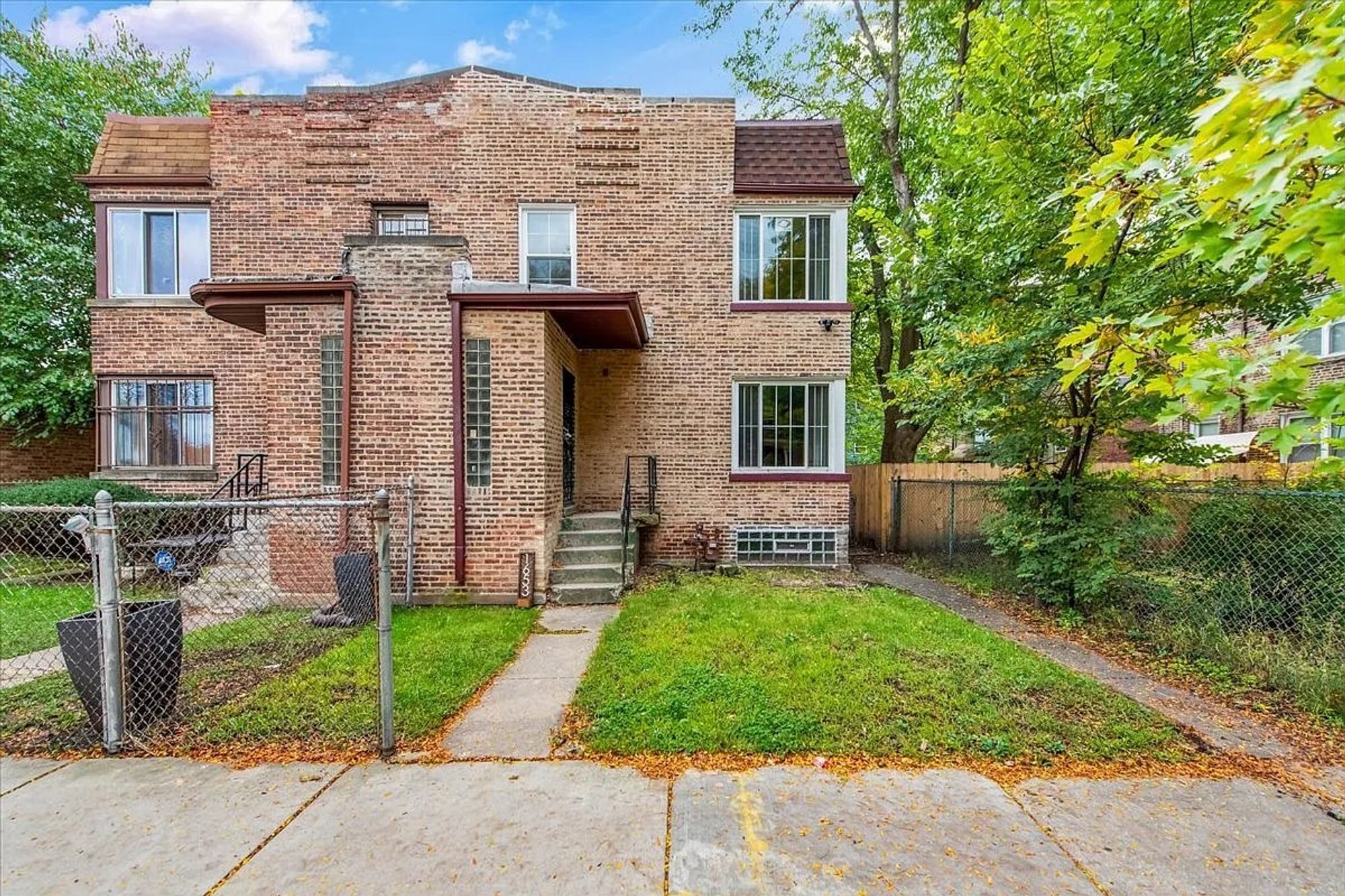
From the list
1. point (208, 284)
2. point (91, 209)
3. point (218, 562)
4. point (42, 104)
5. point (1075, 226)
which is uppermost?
point (42, 104)

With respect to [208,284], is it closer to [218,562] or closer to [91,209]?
[218,562]

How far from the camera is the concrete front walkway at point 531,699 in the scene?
327 centimetres

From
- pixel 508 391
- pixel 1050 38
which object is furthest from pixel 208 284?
pixel 1050 38

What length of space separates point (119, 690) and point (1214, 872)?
564 cm

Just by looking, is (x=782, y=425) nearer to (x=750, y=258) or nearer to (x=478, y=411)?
(x=750, y=258)

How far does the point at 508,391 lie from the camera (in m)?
6.43

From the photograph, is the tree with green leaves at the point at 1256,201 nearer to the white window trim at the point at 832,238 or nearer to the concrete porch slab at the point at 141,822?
the concrete porch slab at the point at 141,822

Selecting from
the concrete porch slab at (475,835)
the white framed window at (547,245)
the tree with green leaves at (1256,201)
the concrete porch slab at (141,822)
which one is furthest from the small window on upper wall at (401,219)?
the tree with green leaves at (1256,201)

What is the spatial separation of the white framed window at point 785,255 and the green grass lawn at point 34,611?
9247 mm

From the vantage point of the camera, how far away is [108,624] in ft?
10.5

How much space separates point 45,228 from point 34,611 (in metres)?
9.80

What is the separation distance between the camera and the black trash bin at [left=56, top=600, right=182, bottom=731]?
3297 millimetres

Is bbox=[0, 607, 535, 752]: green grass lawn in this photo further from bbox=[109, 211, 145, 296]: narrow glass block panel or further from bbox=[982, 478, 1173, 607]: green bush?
bbox=[109, 211, 145, 296]: narrow glass block panel


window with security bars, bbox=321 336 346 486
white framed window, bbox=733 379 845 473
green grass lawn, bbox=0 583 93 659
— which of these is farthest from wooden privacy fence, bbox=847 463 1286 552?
green grass lawn, bbox=0 583 93 659
